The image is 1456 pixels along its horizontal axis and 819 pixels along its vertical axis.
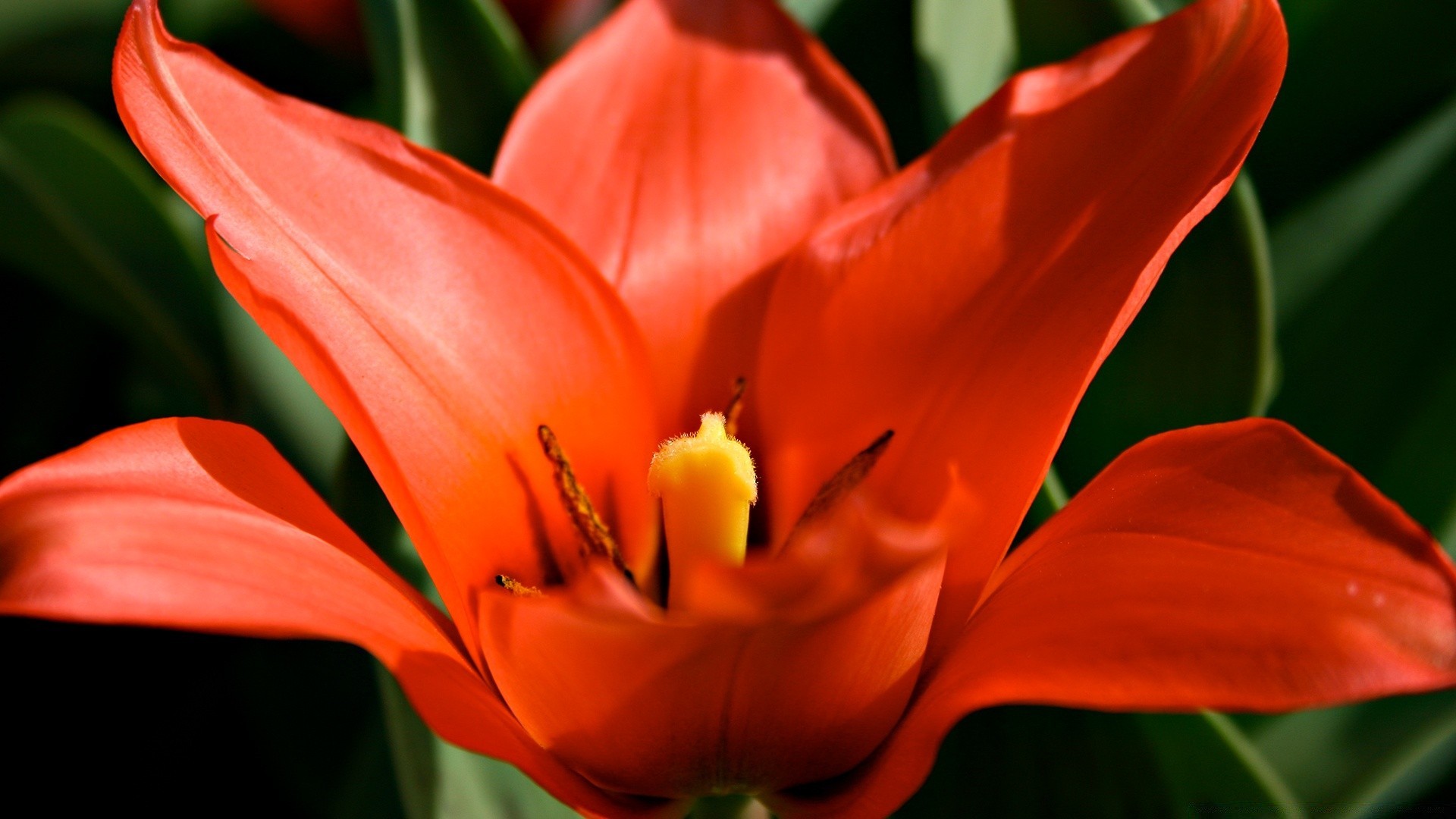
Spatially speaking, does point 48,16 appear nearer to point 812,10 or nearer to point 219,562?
point 812,10

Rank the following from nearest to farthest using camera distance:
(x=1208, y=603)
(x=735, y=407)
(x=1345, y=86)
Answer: (x=1208, y=603)
(x=735, y=407)
(x=1345, y=86)

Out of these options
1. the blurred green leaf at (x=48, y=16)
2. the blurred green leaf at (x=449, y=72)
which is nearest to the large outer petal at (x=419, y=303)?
the blurred green leaf at (x=449, y=72)

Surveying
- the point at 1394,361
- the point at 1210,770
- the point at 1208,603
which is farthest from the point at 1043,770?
the point at 1394,361

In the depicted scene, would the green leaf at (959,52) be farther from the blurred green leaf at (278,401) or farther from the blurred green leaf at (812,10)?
the blurred green leaf at (278,401)

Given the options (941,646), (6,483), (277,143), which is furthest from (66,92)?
(941,646)

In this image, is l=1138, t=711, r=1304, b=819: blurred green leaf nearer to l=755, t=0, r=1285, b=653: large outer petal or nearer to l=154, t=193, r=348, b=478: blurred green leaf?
l=755, t=0, r=1285, b=653: large outer petal

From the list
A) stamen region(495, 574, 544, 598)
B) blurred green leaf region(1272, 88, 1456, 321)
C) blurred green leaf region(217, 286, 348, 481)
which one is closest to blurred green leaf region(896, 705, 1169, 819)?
stamen region(495, 574, 544, 598)

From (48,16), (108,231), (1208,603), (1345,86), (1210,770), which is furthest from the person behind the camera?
(48,16)
